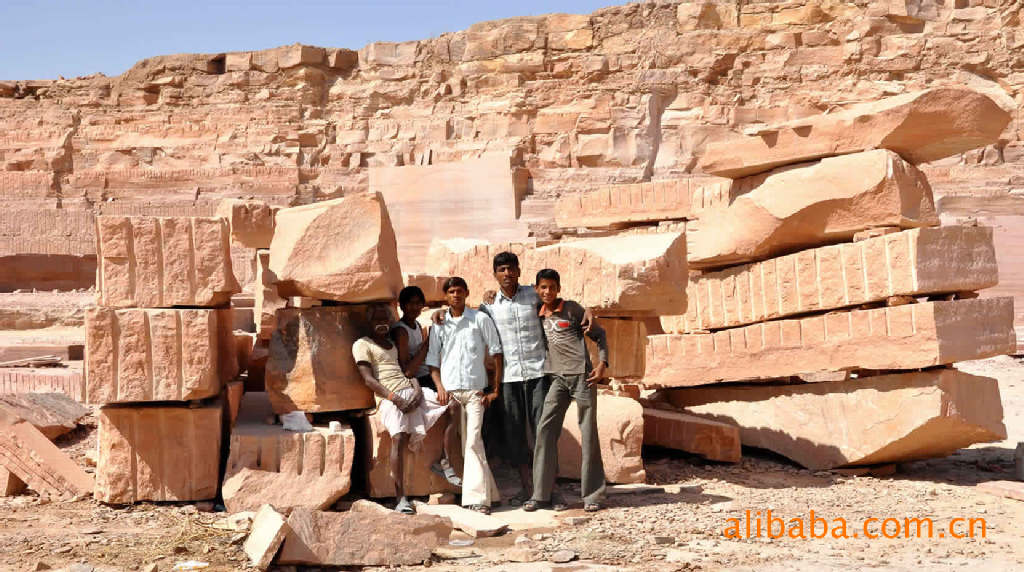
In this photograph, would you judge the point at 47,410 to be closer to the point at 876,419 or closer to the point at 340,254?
the point at 340,254

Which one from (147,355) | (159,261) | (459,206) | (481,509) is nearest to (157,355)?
(147,355)

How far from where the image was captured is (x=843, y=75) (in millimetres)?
17219

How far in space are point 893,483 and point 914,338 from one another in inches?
34.3

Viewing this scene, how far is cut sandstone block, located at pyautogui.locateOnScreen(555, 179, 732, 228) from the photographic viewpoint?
24.1 feet

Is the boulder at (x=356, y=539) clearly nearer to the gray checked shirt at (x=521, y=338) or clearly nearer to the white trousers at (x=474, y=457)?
the white trousers at (x=474, y=457)

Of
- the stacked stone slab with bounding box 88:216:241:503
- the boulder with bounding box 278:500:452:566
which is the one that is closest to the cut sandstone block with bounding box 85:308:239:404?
the stacked stone slab with bounding box 88:216:241:503

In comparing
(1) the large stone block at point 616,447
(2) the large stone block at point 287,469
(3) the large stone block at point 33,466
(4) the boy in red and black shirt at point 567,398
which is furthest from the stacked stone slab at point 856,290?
(3) the large stone block at point 33,466

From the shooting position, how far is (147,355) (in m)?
4.60

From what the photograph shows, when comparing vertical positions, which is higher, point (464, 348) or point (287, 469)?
point (464, 348)

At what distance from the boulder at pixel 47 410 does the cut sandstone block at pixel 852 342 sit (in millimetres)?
4377

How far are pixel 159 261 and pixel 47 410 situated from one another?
2.89 m

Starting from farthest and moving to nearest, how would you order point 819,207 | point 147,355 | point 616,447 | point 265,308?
point 265,308 → point 819,207 → point 616,447 → point 147,355

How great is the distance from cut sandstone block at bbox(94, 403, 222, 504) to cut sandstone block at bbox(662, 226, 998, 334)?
2.92m

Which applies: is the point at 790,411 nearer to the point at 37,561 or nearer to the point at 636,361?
the point at 636,361
